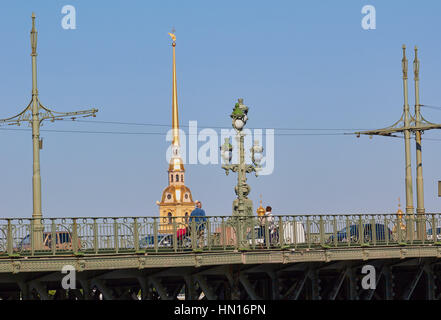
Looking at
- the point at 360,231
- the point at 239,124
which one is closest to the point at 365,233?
the point at 360,231

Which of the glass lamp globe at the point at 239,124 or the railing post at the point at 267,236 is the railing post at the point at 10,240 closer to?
the railing post at the point at 267,236

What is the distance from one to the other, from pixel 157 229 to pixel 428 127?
77.1 feet

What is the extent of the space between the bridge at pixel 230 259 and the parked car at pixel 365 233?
0.16 feet

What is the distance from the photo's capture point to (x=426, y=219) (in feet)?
164

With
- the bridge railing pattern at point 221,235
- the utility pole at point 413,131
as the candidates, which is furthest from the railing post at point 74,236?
the utility pole at point 413,131

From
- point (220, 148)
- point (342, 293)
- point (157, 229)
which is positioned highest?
point (220, 148)

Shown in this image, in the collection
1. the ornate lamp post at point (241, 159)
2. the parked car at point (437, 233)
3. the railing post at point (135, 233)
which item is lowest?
the parked car at point (437, 233)

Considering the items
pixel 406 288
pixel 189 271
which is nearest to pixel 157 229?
pixel 189 271

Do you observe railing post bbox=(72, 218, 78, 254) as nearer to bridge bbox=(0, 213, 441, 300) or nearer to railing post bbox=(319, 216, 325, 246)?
bridge bbox=(0, 213, 441, 300)

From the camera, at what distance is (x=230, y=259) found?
40.2m

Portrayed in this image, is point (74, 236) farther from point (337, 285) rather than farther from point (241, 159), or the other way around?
point (337, 285)

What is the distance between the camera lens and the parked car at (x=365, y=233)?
1802 inches

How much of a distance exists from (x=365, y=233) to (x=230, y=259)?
27.7 feet
